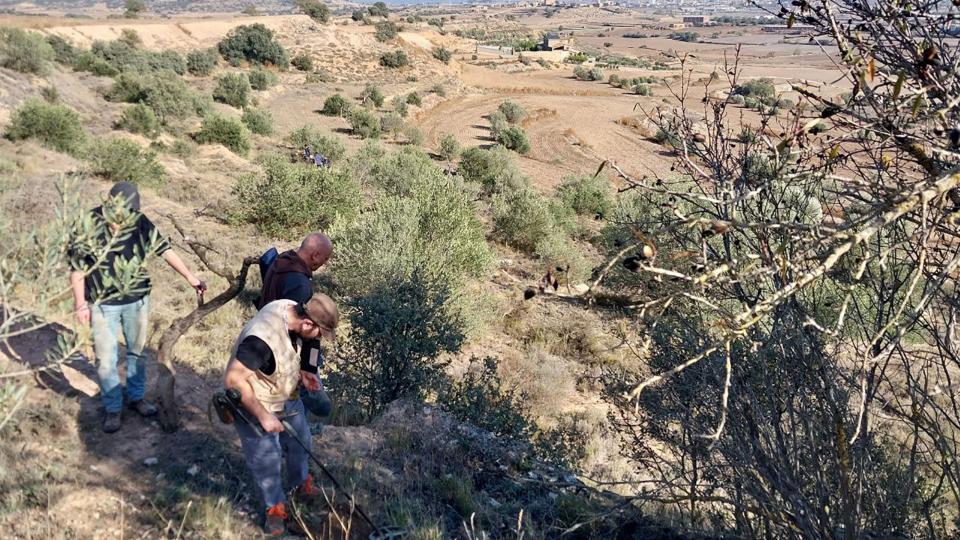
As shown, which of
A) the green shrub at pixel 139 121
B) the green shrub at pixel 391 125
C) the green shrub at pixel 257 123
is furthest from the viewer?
the green shrub at pixel 391 125

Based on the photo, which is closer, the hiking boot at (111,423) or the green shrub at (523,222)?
the hiking boot at (111,423)

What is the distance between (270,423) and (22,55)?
22.8 metres

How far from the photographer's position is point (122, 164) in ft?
42.6

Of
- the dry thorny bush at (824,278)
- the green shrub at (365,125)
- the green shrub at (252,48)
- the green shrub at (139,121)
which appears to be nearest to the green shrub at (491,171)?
the green shrub at (365,125)

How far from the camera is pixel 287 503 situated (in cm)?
371

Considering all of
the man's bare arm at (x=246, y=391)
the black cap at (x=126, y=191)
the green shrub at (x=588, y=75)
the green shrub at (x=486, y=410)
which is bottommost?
the green shrub at (x=588, y=75)

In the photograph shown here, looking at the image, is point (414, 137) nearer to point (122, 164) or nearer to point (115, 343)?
point (122, 164)

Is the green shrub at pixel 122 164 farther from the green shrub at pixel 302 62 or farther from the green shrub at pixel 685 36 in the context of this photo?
the green shrub at pixel 685 36

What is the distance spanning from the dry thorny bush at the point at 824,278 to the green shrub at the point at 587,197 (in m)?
15.6

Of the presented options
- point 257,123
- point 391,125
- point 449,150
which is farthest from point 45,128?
point 391,125

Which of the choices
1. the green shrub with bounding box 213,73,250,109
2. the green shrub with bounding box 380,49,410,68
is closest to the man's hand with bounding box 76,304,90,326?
the green shrub with bounding box 213,73,250,109

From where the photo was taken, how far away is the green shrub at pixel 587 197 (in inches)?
754

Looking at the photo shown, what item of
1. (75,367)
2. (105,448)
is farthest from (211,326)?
(105,448)

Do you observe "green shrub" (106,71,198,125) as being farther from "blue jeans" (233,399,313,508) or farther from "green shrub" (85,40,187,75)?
"blue jeans" (233,399,313,508)
